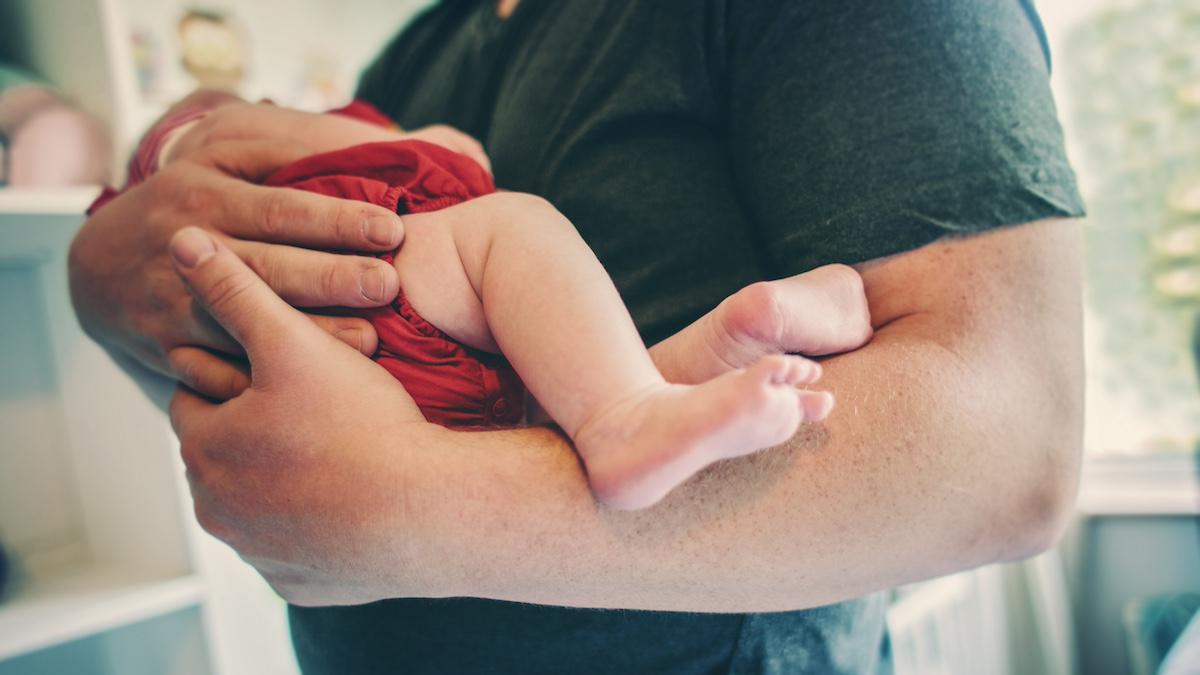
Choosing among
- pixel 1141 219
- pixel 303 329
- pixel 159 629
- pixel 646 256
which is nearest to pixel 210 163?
pixel 303 329

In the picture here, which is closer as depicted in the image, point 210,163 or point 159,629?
point 210,163

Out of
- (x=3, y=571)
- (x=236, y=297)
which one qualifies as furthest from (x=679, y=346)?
(x=3, y=571)

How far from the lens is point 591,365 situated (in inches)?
12.9

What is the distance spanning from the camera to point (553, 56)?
19.7 inches

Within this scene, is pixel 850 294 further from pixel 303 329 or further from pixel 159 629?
pixel 159 629

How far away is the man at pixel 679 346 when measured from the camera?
0.34m

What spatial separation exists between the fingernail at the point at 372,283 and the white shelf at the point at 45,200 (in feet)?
2.03

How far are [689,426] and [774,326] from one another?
2.8 inches

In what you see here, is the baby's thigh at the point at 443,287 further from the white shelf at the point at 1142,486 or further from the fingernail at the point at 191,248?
the white shelf at the point at 1142,486

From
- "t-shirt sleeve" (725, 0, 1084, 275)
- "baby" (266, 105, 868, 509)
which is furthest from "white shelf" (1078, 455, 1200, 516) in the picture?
"baby" (266, 105, 868, 509)

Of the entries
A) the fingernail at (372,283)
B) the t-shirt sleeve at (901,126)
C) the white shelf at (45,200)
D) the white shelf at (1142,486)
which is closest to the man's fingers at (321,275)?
the fingernail at (372,283)

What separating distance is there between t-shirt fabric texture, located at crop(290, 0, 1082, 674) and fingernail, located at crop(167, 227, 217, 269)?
19cm

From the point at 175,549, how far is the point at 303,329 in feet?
2.15

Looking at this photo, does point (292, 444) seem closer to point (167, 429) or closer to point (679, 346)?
point (679, 346)
